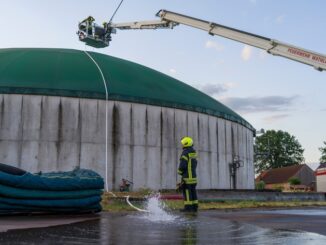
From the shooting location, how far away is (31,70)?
22.3 m

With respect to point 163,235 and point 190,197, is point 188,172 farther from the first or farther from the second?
point 163,235

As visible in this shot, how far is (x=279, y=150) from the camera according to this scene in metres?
96.8

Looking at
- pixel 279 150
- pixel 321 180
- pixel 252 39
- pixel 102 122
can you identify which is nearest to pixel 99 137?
pixel 102 122

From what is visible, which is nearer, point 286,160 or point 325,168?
point 325,168

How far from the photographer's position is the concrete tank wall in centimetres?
1998

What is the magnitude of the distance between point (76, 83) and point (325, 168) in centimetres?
3362

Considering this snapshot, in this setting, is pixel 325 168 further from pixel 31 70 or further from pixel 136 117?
pixel 31 70

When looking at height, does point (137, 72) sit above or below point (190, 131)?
above

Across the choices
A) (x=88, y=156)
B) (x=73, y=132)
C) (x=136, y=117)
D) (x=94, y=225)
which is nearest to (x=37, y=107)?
(x=73, y=132)

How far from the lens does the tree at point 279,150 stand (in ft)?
315

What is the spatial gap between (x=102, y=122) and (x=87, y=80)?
8.51 ft

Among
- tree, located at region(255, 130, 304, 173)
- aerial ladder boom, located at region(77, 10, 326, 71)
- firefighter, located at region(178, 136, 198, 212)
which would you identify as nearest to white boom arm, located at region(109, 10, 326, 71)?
aerial ladder boom, located at region(77, 10, 326, 71)

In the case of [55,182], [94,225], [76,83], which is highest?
[76,83]

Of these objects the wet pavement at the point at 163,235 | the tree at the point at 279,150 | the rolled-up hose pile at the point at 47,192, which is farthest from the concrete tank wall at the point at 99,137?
the tree at the point at 279,150
